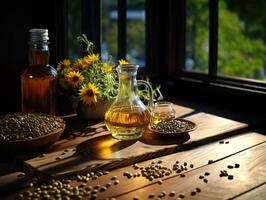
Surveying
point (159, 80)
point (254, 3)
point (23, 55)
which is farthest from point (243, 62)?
point (23, 55)

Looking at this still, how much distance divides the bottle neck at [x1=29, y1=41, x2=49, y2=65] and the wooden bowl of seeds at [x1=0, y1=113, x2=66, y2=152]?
0.21 metres

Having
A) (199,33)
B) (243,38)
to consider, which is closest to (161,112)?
(199,33)

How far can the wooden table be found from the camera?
3.41 ft

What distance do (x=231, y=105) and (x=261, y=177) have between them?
693 mm

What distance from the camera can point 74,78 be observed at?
147 cm

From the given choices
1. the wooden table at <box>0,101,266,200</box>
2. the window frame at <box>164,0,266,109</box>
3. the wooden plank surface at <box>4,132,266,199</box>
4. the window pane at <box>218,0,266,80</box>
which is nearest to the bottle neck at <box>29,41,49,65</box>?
the wooden table at <box>0,101,266,200</box>

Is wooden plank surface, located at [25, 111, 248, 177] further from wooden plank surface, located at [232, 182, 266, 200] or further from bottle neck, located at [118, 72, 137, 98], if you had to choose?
wooden plank surface, located at [232, 182, 266, 200]

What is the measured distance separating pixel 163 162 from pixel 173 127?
0.20 meters

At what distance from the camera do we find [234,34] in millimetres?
5398

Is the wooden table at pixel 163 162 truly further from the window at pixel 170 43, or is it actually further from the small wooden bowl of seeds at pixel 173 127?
the window at pixel 170 43

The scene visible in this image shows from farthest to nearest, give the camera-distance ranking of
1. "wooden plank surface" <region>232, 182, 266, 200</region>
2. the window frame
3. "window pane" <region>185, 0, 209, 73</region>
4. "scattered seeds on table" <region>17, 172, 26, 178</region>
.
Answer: "window pane" <region>185, 0, 209, 73</region> → the window frame → "scattered seeds on table" <region>17, 172, 26, 178</region> → "wooden plank surface" <region>232, 182, 266, 200</region>

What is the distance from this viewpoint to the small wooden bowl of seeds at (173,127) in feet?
4.42

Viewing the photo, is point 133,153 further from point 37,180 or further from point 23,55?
point 23,55

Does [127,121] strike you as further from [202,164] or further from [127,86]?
[202,164]
